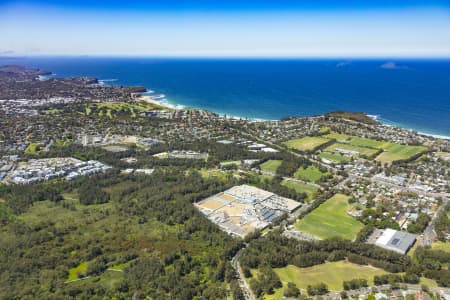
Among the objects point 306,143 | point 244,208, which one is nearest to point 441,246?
point 244,208

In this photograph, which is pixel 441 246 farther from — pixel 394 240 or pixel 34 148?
pixel 34 148

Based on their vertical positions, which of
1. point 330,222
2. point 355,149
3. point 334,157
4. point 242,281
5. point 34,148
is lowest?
point 242,281

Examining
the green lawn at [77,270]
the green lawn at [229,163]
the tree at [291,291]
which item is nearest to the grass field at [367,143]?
the green lawn at [229,163]

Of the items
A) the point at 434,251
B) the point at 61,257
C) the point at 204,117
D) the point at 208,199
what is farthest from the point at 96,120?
the point at 434,251

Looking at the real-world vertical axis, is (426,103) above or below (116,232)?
above

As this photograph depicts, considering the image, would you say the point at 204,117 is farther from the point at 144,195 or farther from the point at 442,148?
the point at 442,148

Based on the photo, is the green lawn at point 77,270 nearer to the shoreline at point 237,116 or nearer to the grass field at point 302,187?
the grass field at point 302,187
